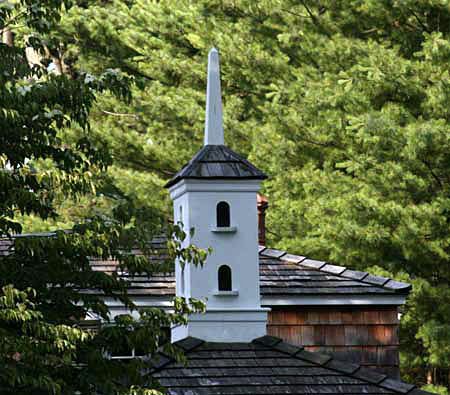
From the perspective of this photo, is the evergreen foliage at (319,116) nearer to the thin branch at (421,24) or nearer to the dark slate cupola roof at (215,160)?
the thin branch at (421,24)

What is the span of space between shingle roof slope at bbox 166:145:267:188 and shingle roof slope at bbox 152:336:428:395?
6.25 ft

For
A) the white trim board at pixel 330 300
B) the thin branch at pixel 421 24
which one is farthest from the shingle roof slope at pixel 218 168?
the thin branch at pixel 421 24

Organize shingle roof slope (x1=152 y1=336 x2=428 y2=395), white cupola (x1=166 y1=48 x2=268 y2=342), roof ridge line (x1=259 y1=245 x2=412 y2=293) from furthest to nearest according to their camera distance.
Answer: roof ridge line (x1=259 y1=245 x2=412 y2=293), white cupola (x1=166 y1=48 x2=268 y2=342), shingle roof slope (x1=152 y1=336 x2=428 y2=395)

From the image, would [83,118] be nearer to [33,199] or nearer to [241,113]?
[33,199]

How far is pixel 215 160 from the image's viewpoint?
1554cm

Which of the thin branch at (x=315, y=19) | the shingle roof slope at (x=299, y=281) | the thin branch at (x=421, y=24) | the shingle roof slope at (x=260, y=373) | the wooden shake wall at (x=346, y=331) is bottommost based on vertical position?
the shingle roof slope at (x=260, y=373)

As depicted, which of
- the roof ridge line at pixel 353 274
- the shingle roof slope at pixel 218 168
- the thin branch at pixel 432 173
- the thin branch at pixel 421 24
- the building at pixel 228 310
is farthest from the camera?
the thin branch at pixel 421 24

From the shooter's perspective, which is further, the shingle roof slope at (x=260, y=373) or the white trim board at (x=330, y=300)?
the white trim board at (x=330, y=300)

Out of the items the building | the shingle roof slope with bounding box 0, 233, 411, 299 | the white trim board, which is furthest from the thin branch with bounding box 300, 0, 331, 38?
the building

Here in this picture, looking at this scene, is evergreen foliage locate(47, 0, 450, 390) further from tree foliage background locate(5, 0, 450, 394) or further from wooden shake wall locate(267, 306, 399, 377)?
wooden shake wall locate(267, 306, 399, 377)

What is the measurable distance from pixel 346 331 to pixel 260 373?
4894 millimetres

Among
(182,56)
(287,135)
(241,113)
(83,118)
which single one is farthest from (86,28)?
(83,118)

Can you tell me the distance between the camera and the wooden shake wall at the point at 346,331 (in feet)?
61.6

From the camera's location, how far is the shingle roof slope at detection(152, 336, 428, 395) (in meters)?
13.9
